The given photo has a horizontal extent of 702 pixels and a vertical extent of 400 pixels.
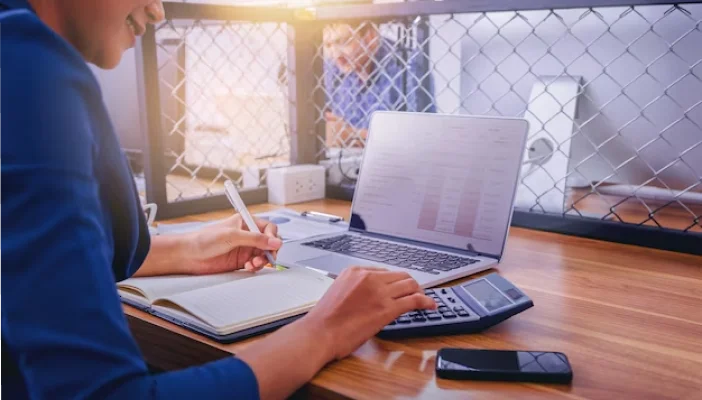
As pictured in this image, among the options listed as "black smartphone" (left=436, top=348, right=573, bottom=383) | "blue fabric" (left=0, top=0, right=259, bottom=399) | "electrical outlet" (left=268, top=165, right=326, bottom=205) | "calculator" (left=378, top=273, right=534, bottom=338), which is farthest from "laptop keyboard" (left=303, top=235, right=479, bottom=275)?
"blue fabric" (left=0, top=0, right=259, bottom=399)

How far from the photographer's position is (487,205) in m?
1.10

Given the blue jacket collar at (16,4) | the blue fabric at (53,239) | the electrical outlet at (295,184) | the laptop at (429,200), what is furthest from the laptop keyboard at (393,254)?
the blue jacket collar at (16,4)

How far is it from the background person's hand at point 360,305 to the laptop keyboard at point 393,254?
0.22 m

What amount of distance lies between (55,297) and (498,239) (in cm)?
76

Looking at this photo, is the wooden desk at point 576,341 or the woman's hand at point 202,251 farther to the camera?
the woman's hand at point 202,251

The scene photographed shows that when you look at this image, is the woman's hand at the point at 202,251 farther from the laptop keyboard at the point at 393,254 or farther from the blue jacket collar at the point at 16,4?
the blue jacket collar at the point at 16,4

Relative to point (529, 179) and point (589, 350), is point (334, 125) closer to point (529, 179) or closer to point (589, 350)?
point (529, 179)

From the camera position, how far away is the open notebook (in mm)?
771

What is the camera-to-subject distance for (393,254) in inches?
43.3

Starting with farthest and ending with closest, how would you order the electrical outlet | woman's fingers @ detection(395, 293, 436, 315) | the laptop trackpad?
1. the electrical outlet
2. the laptop trackpad
3. woman's fingers @ detection(395, 293, 436, 315)

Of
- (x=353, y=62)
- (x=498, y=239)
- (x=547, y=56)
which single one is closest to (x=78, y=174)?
(x=498, y=239)

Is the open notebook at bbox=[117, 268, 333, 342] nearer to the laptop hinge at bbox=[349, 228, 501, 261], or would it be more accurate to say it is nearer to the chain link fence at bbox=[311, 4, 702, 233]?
the laptop hinge at bbox=[349, 228, 501, 261]

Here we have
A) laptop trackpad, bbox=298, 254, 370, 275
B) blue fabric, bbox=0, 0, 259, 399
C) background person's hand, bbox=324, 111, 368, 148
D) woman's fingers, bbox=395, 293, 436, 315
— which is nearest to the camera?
blue fabric, bbox=0, 0, 259, 399

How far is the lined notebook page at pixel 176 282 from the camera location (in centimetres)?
90
